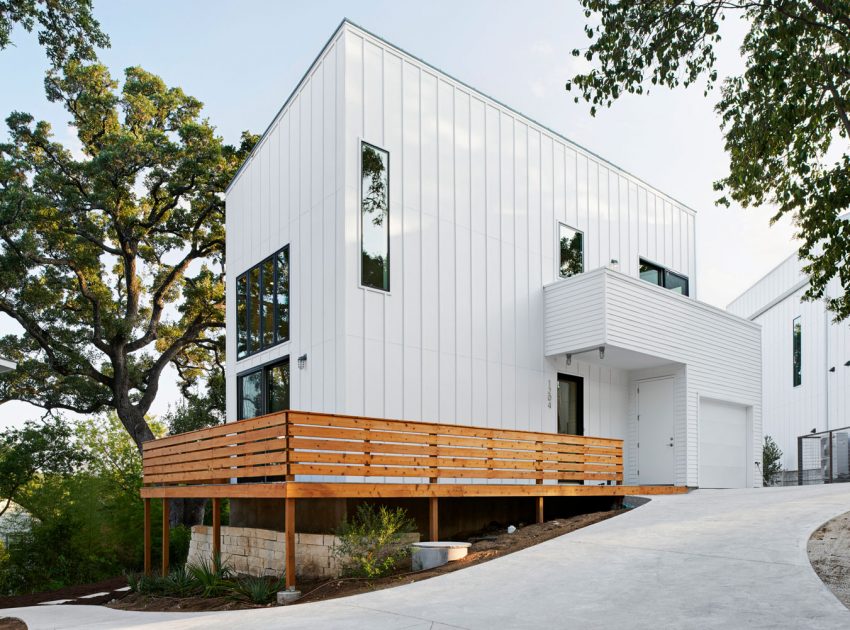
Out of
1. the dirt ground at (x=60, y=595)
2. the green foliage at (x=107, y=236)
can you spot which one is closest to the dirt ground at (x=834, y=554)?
the dirt ground at (x=60, y=595)

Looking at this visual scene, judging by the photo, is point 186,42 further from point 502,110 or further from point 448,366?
point 448,366

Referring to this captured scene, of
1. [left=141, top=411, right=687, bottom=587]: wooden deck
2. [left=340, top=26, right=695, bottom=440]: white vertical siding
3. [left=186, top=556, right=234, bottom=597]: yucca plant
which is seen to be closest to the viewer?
[left=141, top=411, right=687, bottom=587]: wooden deck

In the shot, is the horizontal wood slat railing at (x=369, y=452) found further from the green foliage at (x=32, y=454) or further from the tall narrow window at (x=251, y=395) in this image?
the green foliage at (x=32, y=454)

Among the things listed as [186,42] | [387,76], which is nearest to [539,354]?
[387,76]

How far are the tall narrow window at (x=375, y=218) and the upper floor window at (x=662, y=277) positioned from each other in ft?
26.4

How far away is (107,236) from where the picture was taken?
22.4 m

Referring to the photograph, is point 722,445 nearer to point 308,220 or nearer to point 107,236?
point 308,220

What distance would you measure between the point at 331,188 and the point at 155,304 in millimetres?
12313

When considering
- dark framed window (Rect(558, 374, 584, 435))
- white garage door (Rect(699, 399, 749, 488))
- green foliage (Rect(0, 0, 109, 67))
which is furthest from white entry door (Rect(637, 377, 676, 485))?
green foliage (Rect(0, 0, 109, 67))

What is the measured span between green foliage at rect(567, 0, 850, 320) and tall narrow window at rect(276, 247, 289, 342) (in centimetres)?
682

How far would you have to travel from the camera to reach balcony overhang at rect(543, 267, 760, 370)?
14.4 meters

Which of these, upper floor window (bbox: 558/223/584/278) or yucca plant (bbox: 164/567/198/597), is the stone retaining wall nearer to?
yucca plant (bbox: 164/567/198/597)

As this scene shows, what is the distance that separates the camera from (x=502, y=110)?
1537 centimetres

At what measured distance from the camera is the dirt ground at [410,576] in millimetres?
9125
